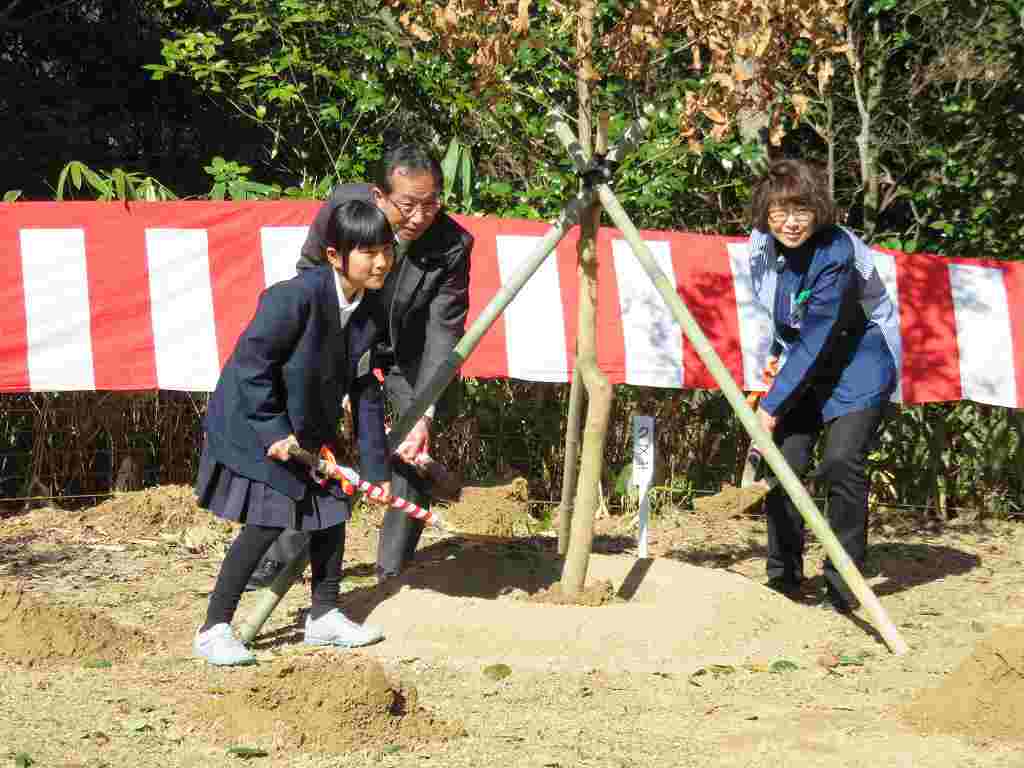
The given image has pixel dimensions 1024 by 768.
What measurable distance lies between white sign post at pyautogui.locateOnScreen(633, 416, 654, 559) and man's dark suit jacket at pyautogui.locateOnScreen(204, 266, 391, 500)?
1464mm

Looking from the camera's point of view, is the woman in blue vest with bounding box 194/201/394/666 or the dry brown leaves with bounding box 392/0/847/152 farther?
the dry brown leaves with bounding box 392/0/847/152

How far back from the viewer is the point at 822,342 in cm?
509

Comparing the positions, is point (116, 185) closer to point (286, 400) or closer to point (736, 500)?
point (286, 400)

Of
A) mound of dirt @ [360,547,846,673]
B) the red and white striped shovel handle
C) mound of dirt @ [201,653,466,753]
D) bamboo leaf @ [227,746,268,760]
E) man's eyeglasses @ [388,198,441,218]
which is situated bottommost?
mound of dirt @ [360,547,846,673]

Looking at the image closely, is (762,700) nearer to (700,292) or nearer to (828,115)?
(700,292)

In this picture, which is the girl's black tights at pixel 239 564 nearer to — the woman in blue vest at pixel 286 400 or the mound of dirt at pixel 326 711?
the woman in blue vest at pixel 286 400

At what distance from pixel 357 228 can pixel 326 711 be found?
1.50 metres

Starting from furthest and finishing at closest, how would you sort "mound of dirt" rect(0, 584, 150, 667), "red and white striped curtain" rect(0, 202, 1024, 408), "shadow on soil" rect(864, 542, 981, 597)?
"red and white striped curtain" rect(0, 202, 1024, 408) < "shadow on soil" rect(864, 542, 981, 597) < "mound of dirt" rect(0, 584, 150, 667)

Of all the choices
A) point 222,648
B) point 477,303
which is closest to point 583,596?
point 222,648

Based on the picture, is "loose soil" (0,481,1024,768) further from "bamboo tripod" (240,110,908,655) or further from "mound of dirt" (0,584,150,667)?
"bamboo tripod" (240,110,908,655)

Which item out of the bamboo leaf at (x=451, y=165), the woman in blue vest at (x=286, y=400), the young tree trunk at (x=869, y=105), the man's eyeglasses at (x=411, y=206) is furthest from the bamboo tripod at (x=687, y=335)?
the young tree trunk at (x=869, y=105)

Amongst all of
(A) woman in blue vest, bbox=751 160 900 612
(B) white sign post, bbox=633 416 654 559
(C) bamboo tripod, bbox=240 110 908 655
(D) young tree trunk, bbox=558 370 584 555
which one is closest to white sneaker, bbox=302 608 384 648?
(C) bamboo tripod, bbox=240 110 908 655

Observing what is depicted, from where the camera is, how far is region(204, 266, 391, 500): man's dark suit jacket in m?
4.36

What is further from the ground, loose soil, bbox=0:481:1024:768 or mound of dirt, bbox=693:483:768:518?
mound of dirt, bbox=693:483:768:518
